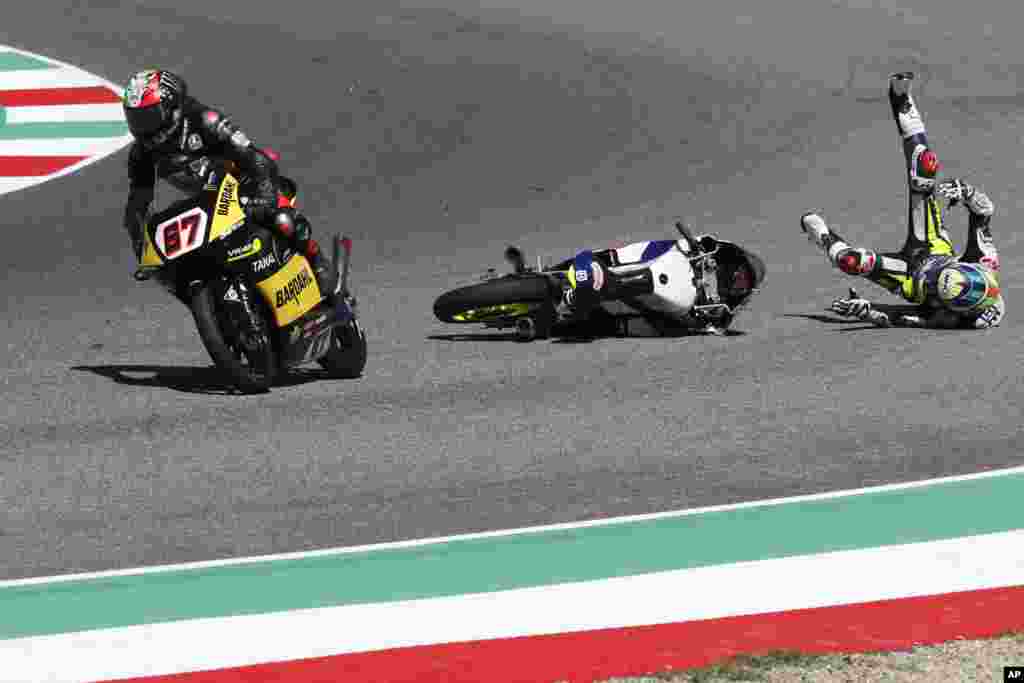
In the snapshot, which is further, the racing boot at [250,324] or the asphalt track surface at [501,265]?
the racing boot at [250,324]

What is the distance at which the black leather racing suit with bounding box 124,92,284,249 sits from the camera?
887 cm

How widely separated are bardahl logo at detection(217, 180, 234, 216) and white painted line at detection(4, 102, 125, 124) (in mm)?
7080

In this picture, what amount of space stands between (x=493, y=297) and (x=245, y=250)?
71.3 inches

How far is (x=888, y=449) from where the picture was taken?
7785mm

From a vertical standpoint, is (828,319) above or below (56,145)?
below

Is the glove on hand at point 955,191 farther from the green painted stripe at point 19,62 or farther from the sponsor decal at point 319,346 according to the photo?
the green painted stripe at point 19,62

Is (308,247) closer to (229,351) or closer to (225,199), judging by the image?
(225,199)

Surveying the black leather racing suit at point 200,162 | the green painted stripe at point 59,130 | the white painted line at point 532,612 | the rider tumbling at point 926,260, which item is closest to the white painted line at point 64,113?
the green painted stripe at point 59,130

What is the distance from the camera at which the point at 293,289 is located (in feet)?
29.9

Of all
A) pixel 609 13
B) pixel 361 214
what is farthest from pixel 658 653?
pixel 609 13

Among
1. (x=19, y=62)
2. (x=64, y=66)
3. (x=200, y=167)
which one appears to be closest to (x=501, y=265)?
(x=200, y=167)

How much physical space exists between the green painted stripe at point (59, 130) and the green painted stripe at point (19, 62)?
1.78 meters

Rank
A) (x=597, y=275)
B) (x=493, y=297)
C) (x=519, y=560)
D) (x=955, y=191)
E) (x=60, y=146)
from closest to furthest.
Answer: (x=519, y=560), (x=597, y=275), (x=493, y=297), (x=955, y=191), (x=60, y=146)

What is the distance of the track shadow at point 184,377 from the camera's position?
9156 millimetres
